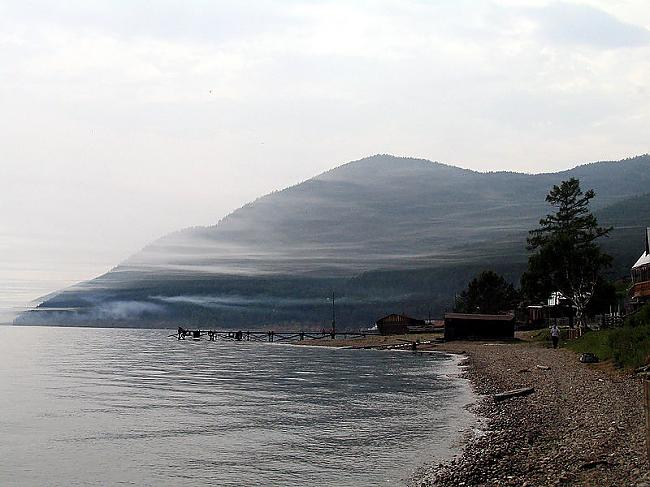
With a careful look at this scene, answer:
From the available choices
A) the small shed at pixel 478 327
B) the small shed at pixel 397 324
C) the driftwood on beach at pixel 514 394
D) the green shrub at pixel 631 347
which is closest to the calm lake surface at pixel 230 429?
the driftwood on beach at pixel 514 394

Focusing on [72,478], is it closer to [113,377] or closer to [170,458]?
[170,458]

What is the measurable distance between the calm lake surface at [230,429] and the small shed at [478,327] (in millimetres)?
51016

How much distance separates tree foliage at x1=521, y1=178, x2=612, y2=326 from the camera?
85.7 metres

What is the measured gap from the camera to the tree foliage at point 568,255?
281ft

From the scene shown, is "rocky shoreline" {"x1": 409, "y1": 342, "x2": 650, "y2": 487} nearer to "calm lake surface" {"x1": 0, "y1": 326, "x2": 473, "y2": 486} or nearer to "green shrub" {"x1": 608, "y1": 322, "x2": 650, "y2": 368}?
"green shrub" {"x1": 608, "y1": 322, "x2": 650, "y2": 368}

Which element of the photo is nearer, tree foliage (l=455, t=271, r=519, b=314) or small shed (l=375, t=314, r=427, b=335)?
tree foliage (l=455, t=271, r=519, b=314)

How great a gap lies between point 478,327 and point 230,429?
83796 mm

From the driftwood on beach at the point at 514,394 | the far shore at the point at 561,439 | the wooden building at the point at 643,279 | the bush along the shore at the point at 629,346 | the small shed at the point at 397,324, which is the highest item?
the wooden building at the point at 643,279

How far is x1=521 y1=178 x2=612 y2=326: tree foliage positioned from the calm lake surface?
1325 inches

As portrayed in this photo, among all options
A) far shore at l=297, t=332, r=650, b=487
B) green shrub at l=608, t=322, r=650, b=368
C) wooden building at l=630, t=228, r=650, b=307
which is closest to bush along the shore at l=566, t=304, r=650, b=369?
green shrub at l=608, t=322, r=650, b=368

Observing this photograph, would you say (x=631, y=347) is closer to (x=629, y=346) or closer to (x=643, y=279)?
(x=629, y=346)

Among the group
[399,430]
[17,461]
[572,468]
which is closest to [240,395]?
[399,430]

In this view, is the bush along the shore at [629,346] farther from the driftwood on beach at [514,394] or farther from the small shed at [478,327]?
the small shed at [478,327]

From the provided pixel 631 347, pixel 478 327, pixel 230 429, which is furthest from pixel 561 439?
pixel 478 327
